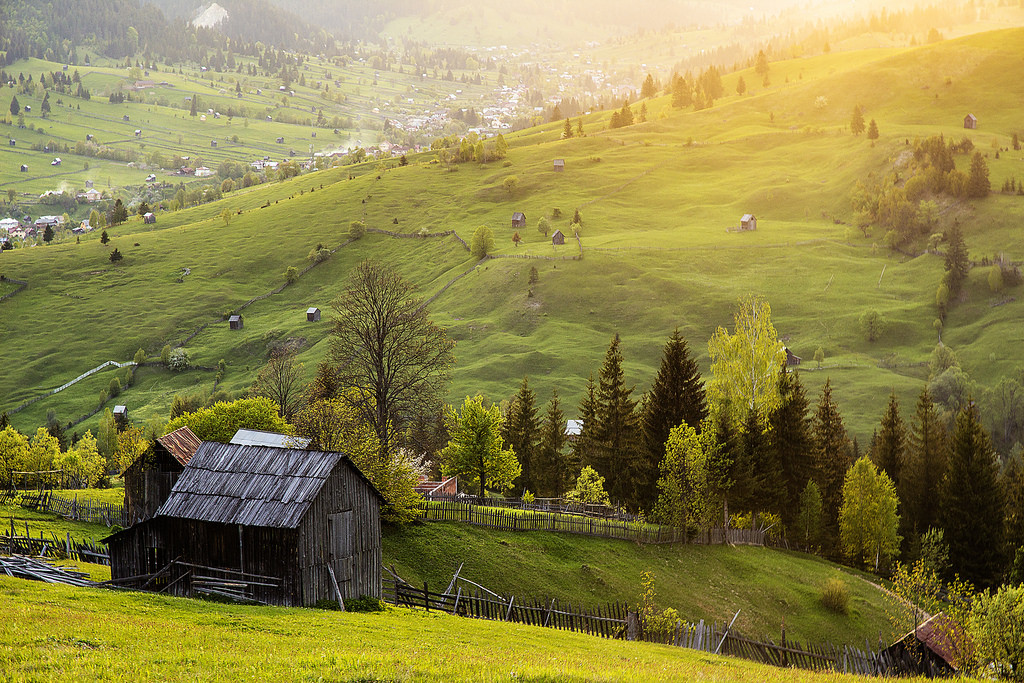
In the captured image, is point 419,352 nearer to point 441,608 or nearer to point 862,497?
point 441,608

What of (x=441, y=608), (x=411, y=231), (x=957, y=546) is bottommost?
(x=957, y=546)

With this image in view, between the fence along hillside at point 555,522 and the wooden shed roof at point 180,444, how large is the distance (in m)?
14.6

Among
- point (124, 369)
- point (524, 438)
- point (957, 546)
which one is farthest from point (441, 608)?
point (124, 369)

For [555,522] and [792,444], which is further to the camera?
[792,444]

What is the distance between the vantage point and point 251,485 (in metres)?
34.8

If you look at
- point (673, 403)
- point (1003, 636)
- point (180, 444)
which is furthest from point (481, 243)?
point (1003, 636)

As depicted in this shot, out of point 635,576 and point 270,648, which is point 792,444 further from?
point 270,648

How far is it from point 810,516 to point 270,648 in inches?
2325

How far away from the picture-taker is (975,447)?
66.9 meters

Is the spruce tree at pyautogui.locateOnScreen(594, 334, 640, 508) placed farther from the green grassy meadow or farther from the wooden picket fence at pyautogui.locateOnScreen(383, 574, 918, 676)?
the green grassy meadow

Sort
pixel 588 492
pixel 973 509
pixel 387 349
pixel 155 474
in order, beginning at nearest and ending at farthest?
1. pixel 155 474
2. pixel 387 349
3. pixel 588 492
4. pixel 973 509

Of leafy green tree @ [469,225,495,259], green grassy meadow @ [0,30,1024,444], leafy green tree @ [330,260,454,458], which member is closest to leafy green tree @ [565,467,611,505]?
leafy green tree @ [330,260,454,458]

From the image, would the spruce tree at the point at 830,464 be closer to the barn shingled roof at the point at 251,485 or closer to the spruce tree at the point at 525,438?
the spruce tree at the point at 525,438

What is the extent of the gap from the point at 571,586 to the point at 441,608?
34.0ft
